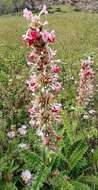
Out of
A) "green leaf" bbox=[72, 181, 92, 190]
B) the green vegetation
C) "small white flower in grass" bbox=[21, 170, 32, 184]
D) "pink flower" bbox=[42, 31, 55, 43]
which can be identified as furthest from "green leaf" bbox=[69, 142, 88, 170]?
"pink flower" bbox=[42, 31, 55, 43]

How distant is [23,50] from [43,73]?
7.45 metres

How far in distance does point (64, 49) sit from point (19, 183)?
769 cm

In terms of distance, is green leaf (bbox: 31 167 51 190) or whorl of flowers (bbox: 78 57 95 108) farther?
whorl of flowers (bbox: 78 57 95 108)

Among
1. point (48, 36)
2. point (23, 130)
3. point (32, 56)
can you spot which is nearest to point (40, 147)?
point (23, 130)

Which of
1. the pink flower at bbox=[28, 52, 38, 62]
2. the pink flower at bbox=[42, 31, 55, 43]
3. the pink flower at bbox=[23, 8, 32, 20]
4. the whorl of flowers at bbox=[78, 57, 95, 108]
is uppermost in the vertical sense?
the pink flower at bbox=[23, 8, 32, 20]

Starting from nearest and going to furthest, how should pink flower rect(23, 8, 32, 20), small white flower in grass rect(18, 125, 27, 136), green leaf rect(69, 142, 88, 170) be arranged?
1. pink flower rect(23, 8, 32, 20)
2. green leaf rect(69, 142, 88, 170)
3. small white flower in grass rect(18, 125, 27, 136)

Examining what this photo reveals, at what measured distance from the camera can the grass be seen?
880 centimetres

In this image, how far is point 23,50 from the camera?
1270cm

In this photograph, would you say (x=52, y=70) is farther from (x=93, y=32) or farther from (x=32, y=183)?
(x=93, y=32)

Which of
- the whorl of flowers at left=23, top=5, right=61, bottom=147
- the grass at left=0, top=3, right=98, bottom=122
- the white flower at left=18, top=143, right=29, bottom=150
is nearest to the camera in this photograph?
the whorl of flowers at left=23, top=5, right=61, bottom=147

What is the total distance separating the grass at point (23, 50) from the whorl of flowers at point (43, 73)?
2.01 m

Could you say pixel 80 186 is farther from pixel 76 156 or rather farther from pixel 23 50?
pixel 23 50

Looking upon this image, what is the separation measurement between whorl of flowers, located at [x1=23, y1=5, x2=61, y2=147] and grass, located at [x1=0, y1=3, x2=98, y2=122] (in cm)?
201

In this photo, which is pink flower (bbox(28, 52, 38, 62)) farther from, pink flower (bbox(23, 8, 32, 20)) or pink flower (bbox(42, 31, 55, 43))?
pink flower (bbox(23, 8, 32, 20))
